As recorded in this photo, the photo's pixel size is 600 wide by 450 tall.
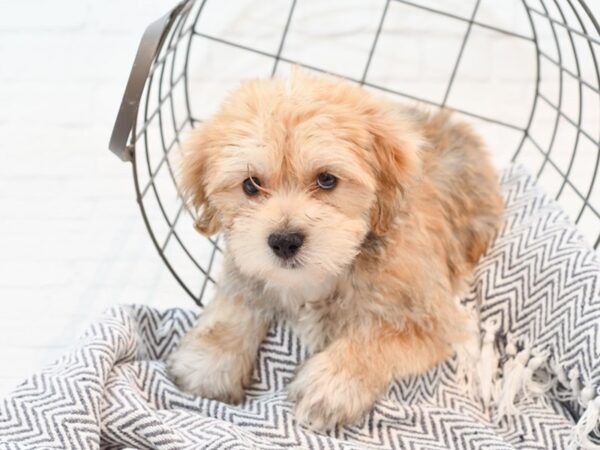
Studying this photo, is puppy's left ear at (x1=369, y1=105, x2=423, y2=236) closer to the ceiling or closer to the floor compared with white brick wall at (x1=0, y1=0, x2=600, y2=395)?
closer to the ceiling

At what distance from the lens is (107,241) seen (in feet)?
12.1

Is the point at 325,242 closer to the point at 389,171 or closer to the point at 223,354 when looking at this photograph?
the point at 389,171

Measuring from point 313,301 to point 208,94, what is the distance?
1.72m

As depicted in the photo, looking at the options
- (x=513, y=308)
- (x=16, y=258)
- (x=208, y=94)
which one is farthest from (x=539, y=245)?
(x=16, y=258)

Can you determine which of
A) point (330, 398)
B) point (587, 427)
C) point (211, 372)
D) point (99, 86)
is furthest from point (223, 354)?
point (99, 86)

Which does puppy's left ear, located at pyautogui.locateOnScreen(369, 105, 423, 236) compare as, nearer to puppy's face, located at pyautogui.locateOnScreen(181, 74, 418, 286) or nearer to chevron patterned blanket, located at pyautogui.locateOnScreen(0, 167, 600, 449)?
puppy's face, located at pyautogui.locateOnScreen(181, 74, 418, 286)

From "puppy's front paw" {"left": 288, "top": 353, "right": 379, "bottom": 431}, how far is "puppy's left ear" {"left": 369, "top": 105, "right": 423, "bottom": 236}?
0.43 metres

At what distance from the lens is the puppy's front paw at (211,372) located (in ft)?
8.66

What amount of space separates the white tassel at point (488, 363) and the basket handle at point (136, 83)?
1.32 metres

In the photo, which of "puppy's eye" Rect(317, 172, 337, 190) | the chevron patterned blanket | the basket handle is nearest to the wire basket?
the chevron patterned blanket

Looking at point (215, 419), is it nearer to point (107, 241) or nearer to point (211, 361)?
point (211, 361)

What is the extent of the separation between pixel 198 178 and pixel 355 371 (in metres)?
0.71

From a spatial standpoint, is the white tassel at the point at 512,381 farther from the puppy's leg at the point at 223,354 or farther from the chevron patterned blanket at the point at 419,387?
the puppy's leg at the point at 223,354

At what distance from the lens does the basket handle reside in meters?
2.45
